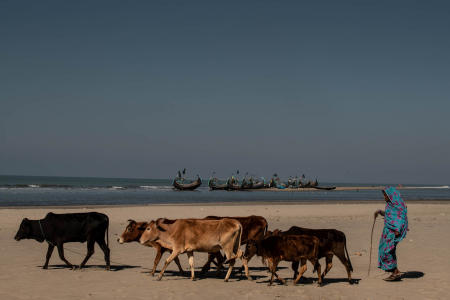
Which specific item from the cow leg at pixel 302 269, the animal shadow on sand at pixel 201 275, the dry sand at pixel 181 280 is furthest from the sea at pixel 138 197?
the cow leg at pixel 302 269

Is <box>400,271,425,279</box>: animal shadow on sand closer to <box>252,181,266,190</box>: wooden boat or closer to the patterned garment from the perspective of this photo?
the patterned garment

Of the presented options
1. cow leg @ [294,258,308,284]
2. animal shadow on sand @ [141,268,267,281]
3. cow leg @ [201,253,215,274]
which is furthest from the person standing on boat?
cow leg @ [201,253,215,274]

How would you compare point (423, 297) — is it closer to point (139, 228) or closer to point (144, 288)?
point (144, 288)

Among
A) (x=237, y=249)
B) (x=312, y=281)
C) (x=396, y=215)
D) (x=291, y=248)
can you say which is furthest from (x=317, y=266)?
(x=396, y=215)

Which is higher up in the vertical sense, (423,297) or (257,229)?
(257,229)

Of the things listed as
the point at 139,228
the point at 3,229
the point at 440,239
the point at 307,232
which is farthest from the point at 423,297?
the point at 3,229

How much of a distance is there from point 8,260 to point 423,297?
33.6ft

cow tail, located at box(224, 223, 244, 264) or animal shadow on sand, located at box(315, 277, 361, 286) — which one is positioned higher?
cow tail, located at box(224, 223, 244, 264)

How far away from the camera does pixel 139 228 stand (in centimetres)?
1092

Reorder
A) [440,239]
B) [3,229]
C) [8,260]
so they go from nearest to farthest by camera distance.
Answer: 1. [8,260]
2. [440,239]
3. [3,229]

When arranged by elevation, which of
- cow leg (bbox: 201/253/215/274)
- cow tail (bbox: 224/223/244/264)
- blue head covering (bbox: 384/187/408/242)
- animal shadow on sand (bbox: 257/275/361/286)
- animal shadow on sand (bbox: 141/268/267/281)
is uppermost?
blue head covering (bbox: 384/187/408/242)

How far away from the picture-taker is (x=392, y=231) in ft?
34.3

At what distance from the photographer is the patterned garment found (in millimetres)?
10407

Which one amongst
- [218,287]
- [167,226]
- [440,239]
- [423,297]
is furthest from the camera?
[440,239]
